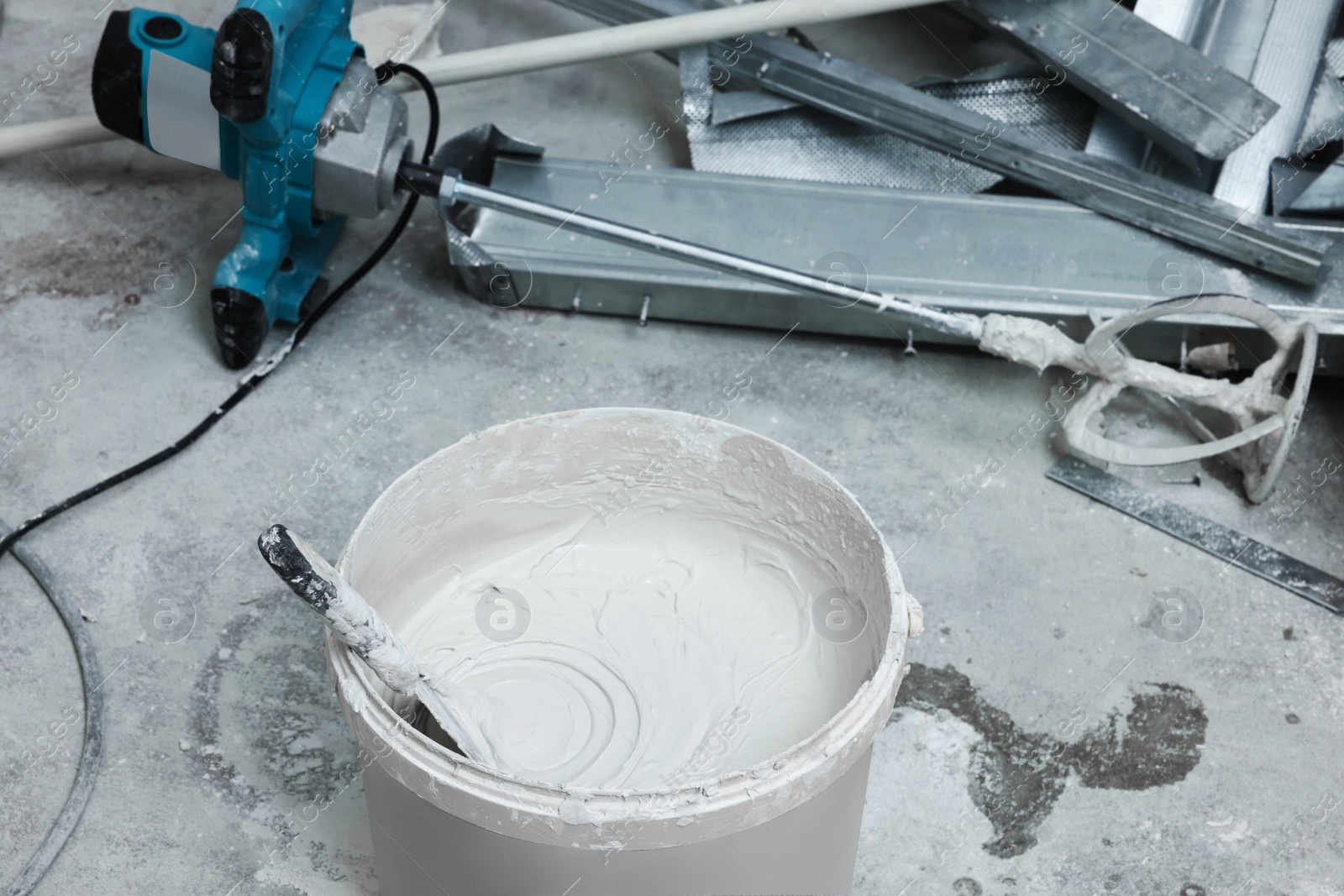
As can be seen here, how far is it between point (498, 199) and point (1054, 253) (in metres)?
1.24

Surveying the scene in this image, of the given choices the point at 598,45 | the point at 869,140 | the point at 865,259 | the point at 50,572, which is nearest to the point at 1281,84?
the point at 869,140

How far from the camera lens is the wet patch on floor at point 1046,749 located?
2023mm

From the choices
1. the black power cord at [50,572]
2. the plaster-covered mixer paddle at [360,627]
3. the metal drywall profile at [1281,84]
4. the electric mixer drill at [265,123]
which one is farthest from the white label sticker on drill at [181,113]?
the metal drywall profile at [1281,84]

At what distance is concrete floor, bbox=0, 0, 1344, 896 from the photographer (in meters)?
1.95

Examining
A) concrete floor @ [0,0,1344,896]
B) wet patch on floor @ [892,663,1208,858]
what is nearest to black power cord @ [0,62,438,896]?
concrete floor @ [0,0,1344,896]

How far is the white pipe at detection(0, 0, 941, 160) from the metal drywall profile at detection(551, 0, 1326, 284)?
133mm

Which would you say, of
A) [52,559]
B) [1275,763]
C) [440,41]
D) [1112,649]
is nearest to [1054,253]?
[1112,649]

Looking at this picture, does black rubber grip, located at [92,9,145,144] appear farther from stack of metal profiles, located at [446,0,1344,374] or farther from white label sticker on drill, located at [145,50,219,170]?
stack of metal profiles, located at [446,0,1344,374]

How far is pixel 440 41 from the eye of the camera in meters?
3.58

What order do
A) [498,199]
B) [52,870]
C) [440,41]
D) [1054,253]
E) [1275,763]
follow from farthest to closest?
[440,41], [1054,253], [498,199], [1275,763], [52,870]

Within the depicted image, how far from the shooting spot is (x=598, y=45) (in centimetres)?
285

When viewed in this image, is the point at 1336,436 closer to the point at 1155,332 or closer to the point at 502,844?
the point at 1155,332

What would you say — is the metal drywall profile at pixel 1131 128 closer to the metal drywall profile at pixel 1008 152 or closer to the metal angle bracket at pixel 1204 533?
the metal drywall profile at pixel 1008 152

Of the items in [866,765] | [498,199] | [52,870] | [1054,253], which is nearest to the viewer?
[866,765]
